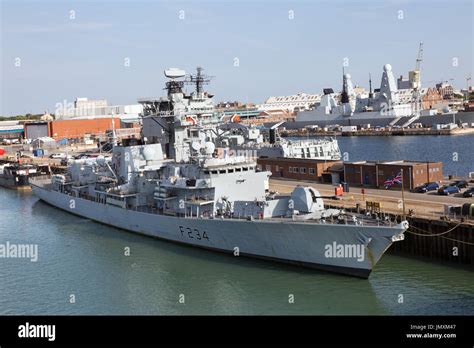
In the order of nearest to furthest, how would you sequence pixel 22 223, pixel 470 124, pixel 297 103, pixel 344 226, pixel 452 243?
1. pixel 344 226
2. pixel 452 243
3. pixel 22 223
4. pixel 470 124
5. pixel 297 103

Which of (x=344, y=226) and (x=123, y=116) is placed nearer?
(x=344, y=226)

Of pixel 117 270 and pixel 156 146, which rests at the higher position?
pixel 156 146

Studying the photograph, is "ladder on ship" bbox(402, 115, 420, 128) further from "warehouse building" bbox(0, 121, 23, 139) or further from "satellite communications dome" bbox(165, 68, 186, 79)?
"satellite communications dome" bbox(165, 68, 186, 79)

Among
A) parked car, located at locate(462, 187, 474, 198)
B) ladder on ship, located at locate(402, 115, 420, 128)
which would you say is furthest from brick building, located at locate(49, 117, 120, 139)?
parked car, located at locate(462, 187, 474, 198)

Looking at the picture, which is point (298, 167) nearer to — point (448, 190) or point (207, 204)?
point (448, 190)

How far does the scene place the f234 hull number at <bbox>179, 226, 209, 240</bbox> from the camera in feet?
84.0

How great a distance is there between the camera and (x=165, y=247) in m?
27.8

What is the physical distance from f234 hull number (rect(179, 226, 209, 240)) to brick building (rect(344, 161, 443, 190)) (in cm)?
1315

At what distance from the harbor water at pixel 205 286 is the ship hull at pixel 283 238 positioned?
1.37 feet

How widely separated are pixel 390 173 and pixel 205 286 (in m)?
15.7

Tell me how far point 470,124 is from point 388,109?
55.6ft
